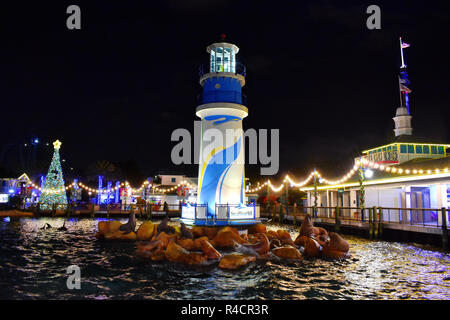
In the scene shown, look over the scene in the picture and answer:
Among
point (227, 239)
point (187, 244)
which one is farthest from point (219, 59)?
point (187, 244)

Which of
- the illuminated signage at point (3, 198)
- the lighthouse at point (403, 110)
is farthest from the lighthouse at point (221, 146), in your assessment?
the illuminated signage at point (3, 198)

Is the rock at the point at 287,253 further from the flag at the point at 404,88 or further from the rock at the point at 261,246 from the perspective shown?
the flag at the point at 404,88

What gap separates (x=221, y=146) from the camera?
21.9 m

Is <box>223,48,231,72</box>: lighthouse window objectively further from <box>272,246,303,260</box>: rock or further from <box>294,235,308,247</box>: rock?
<box>272,246,303,260</box>: rock

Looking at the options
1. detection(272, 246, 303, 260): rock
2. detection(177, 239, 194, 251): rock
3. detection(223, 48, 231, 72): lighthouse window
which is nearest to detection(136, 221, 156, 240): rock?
detection(177, 239, 194, 251): rock

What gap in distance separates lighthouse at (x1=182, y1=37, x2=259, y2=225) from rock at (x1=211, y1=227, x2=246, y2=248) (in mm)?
4208

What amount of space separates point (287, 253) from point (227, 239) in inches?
129

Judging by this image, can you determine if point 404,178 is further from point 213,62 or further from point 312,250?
point 213,62

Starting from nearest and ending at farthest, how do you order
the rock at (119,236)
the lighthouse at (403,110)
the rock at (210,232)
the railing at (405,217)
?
1. the railing at (405,217)
2. the rock at (210,232)
3. the rock at (119,236)
4. the lighthouse at (403,110)

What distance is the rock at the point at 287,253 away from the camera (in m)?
14.6

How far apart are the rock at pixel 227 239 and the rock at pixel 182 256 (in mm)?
3080

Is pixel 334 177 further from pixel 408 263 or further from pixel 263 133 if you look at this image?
pixel 408 263

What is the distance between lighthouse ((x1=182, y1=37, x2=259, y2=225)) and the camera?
21.7 m
